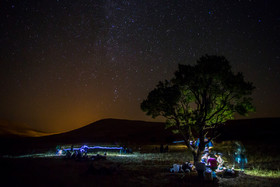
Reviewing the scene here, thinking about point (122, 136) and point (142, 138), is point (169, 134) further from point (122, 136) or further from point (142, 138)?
point (122, 136)

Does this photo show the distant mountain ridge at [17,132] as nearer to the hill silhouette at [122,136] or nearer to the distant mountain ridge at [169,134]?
the distant mountain ridge at [169,134]

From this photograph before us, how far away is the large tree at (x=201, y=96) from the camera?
680 inches

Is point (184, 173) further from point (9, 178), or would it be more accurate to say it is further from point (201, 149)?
point (9, 178)

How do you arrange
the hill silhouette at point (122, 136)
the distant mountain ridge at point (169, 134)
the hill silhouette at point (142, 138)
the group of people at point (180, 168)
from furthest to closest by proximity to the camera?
1. the hill silhouette at point (122, 136)
2. the distant mountain ridge at point (169, 134)
3. the hill silhouette at point (142, 138)
4. the group of people at point (180, 168)

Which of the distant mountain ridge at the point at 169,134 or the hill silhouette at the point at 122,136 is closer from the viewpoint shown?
the distant mountain ridge at the point at 169,134

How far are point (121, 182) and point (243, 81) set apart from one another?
467 inches

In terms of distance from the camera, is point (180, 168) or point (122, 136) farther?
point (122, 136)

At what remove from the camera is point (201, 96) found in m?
18.5

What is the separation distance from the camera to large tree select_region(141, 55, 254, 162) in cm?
→ 1727

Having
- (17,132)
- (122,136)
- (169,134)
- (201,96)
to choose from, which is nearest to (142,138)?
(122,136)

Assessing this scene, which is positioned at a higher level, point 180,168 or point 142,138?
point 142,138

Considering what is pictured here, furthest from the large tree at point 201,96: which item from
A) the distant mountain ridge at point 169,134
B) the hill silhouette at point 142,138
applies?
the distant mountain ridge at point 169,134

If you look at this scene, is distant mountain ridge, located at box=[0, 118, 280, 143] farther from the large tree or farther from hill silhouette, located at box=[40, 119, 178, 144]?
the large tree

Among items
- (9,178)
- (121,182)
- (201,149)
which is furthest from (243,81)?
(9,178)
